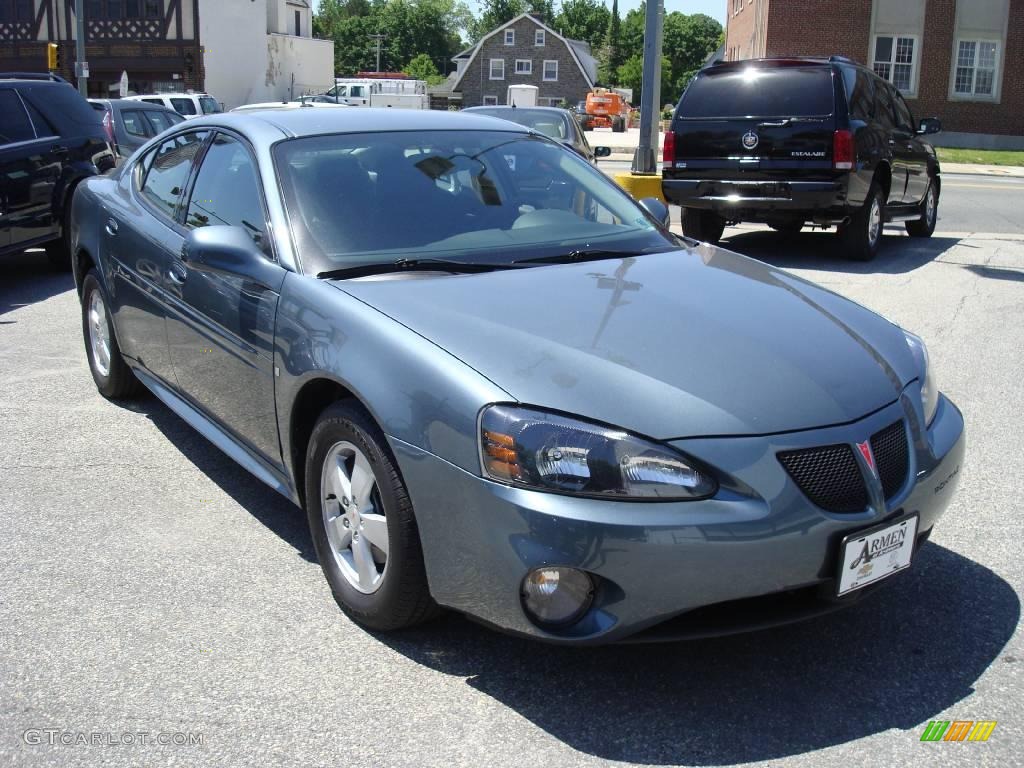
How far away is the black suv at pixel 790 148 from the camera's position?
1034 centimetres

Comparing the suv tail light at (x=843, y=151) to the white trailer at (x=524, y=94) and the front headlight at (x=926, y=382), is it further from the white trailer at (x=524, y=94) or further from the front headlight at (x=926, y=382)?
the white trailer at (x=524, y=94)

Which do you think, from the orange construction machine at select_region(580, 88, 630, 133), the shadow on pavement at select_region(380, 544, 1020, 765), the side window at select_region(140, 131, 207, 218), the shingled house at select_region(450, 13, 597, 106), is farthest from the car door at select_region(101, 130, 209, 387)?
the shingled house at select_region(450, 13, 597, 106)

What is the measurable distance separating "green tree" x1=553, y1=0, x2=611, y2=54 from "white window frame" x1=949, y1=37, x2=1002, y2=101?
92952mm

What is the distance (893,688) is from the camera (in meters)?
3.10

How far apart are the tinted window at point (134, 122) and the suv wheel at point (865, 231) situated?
37.8 feet

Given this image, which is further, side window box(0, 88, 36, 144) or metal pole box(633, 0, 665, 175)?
metal pole box(633, 0, 665, 175)

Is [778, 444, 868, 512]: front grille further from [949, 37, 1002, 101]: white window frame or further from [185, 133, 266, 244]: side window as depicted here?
[949, 37, 1002, 101]: white window frame

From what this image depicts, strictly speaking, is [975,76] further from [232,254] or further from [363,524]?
[363,524]

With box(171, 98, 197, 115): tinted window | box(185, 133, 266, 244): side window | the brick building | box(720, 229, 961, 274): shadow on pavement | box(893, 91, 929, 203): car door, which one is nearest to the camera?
box(185, 133, 266, 244): side window

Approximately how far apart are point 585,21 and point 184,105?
107153 millimetres

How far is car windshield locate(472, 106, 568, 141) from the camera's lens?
14.4m

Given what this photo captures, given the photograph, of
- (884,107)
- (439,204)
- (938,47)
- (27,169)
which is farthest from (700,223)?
(938,47)

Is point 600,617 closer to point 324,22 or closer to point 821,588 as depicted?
point 821,588

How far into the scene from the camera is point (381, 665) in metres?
3.23
